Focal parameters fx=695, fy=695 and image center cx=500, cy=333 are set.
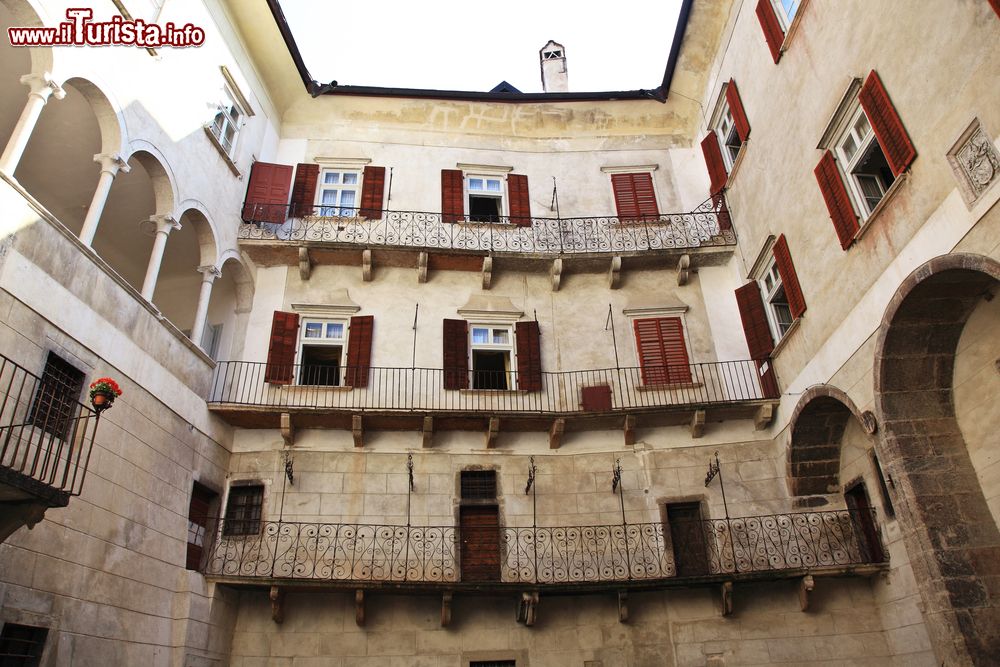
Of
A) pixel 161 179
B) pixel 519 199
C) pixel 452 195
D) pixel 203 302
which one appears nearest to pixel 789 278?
pixel 519 199

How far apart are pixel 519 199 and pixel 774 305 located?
6.40 metres

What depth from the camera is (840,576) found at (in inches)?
462

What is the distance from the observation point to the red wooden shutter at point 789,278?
1230cm

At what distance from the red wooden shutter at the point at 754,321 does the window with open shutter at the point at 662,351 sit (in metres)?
1.33

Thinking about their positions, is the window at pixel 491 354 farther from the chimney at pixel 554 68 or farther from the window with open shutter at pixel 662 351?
the chimney at pixel 554 68

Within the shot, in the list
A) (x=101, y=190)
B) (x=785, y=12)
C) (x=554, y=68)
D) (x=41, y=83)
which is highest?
(x=554, y=68)

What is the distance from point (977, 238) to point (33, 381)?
1156 centimetres

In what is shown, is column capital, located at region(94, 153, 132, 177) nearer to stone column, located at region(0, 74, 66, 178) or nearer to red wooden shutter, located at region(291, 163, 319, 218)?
stone column, located at region(0, 74, 66, 178)

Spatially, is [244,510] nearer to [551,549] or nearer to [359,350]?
[359,350]

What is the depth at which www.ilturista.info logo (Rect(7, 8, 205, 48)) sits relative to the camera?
9758 millimetres

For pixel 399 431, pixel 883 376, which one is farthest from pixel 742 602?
pixel 399 431

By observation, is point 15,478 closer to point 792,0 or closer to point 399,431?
point 399,431

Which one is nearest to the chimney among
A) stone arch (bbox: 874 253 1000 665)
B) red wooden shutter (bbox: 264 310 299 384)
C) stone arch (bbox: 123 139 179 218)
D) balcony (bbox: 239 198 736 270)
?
balcony (bbox: 239 198 736 270)

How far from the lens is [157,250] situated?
12.2 metres
